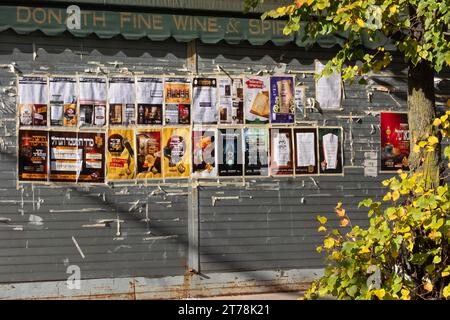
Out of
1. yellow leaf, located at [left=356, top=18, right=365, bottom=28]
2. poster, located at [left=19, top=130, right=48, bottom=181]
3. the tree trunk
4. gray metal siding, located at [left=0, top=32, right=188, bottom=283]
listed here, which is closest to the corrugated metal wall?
gray metal siding, located at [left=0, top=32, right=188, bottom=283]

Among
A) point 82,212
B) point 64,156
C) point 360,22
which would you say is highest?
point 360,22

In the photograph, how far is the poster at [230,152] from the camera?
7.77 meters

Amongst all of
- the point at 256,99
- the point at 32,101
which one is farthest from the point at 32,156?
the point at 256,99

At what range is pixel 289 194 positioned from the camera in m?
7.99

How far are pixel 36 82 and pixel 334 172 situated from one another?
408 centimetres

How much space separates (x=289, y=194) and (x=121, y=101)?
2537 mm

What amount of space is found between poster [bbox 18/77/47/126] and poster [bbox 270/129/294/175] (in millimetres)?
2950

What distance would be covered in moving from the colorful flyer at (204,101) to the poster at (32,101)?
187 cm

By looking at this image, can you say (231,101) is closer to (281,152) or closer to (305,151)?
(281,152)

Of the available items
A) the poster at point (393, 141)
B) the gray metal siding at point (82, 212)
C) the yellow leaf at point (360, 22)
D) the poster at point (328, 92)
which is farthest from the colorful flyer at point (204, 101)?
the yellow leaf at point (360, 22)

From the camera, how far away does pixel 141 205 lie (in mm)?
7508

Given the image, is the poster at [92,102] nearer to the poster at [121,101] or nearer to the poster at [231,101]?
the poster at [121,101]
